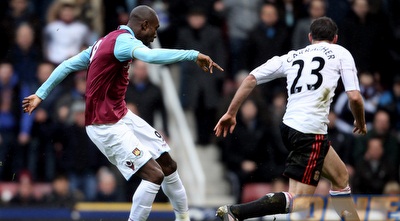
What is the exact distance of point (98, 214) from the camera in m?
13.8

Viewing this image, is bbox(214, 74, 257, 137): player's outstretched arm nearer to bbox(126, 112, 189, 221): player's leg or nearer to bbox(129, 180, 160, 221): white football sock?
bbox(126, 112, 189, 221): player's leg

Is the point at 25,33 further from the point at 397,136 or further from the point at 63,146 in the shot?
the point at 397,136

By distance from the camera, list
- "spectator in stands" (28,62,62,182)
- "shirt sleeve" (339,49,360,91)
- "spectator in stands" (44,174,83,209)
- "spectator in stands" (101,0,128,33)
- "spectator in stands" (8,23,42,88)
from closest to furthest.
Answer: "shirt sleeve" (339,49,360,91)
"spectator in stands" (44,174,83,209)
"spectator in stands" (28,62,62,182)
"spectator in stands" (8,23,42,88)
"spectator in stands" (101,0,128,33)

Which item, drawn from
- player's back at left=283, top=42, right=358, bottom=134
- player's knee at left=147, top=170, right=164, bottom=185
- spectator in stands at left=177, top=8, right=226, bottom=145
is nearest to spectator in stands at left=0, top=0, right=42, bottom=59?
spectator in stands at left=177, top=8, right=226, bottom=145

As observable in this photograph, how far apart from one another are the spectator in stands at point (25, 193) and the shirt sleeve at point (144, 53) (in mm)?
4861

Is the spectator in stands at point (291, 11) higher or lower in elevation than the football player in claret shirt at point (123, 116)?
higher

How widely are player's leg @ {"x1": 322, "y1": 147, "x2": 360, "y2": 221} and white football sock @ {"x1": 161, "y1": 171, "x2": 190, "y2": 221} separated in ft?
4.81

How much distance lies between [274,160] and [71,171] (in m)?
2.95

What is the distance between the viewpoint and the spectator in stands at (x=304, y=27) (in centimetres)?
1515

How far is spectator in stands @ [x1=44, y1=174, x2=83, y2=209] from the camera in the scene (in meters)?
14.0

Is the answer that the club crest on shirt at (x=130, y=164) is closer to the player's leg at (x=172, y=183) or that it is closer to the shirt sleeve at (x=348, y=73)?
the player's leg at (x=172, y=183)

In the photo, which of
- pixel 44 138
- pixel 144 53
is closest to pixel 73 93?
pixel 44 138

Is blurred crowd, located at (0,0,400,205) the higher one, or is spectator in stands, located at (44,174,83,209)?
blurred crowd, located at (0,0,400,205)

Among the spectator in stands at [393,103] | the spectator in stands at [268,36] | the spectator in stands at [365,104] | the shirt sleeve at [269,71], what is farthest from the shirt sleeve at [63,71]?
the spectator in stands at [393,103]
